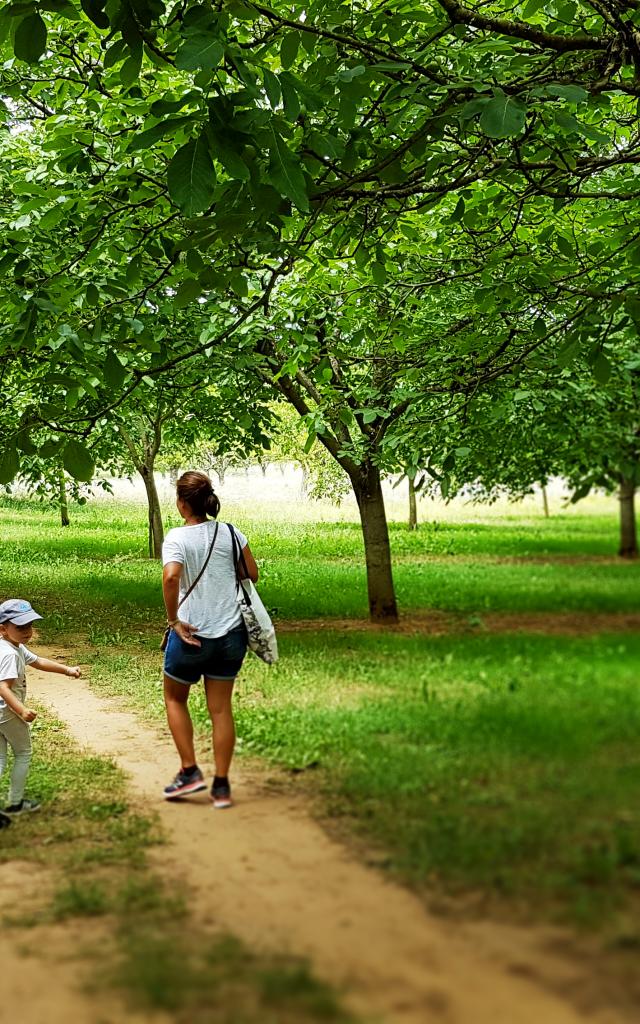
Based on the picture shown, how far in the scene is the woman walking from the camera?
5.71 m

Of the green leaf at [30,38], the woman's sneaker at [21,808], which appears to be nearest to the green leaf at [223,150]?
the green leaf at [30,38]

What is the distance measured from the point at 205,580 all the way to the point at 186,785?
1.21 meters

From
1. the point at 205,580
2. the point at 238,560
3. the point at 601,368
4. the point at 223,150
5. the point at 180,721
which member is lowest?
the point at 180,721

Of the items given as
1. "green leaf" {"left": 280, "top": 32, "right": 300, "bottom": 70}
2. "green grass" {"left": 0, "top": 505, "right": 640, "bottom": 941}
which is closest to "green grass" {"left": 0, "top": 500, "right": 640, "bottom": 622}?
"green grass" {"left": 0, "top": 505, "right": 640, "bottom": 941}

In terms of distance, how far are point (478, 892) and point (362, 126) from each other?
165 inches

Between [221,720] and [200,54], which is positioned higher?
[200,54]

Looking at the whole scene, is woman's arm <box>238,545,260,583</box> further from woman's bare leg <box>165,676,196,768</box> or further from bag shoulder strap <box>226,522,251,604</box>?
woman's bare leg <box>165,676,196,768</box>

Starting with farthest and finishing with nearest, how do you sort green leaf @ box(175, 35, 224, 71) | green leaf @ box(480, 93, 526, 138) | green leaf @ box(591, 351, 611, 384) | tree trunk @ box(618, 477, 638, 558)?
green leaf @ box(591, 351, 611, 384) < green leaf @ box(480, 93, 526, 138) < green leaf @ box(175, 35, 224, 71) < tree trunk @ box(618, 477, 638, 558)

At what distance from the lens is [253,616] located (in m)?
5.83

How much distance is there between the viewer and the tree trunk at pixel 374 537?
12.8 metres

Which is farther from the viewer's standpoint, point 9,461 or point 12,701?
point 12,701

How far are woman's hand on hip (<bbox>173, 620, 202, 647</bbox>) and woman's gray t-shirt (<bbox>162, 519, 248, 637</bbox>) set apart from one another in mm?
31

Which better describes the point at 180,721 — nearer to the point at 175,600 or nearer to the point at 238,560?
the point at 175,600

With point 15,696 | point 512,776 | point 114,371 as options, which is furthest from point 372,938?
point 15,696
